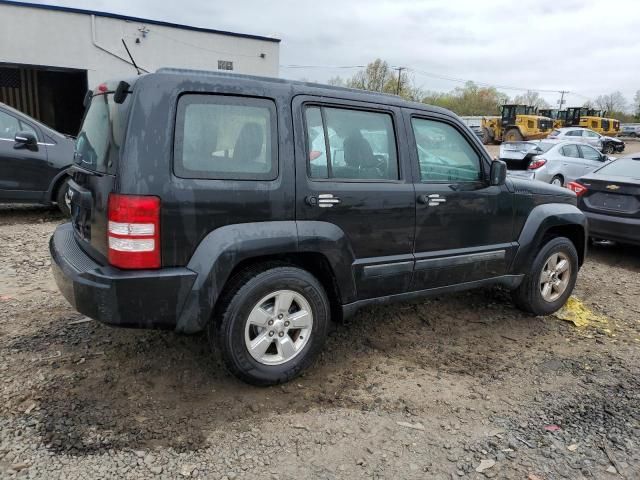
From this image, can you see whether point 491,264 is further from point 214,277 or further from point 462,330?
→ point 214,277

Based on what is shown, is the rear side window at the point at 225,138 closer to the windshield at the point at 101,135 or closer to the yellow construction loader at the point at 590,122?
the windshield at the point at 101,135

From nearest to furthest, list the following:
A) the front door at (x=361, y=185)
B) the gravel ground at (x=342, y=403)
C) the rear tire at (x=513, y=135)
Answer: the gravel ground at (x=342, y=403)
the front door at (x=361, y=185)
the rear tire at (x=513, y=135)

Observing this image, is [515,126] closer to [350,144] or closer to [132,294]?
[350,144]

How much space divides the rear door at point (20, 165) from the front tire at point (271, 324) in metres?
5.56

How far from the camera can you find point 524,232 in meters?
4.33

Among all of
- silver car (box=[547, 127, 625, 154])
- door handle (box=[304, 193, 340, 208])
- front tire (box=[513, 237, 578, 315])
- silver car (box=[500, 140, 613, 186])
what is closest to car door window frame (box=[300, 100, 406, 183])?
door handle (box=[304, 193, 340, 208])

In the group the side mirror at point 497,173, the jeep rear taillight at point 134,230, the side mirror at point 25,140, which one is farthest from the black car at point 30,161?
the side mirror at point 497,173

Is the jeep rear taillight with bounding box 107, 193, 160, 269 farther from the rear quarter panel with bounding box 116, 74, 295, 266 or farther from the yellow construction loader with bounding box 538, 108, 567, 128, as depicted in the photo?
the yellow construction loader with bounding box 538, 108, 567, 128

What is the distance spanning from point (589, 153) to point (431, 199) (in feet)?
40.2

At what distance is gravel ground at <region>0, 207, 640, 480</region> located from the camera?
2.61 meters

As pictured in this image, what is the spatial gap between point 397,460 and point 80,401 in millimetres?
1847

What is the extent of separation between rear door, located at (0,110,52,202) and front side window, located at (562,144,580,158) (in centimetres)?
1194

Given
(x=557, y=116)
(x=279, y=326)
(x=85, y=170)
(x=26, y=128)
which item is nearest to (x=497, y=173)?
(x=279, y=326)

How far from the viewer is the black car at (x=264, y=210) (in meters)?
2.77
